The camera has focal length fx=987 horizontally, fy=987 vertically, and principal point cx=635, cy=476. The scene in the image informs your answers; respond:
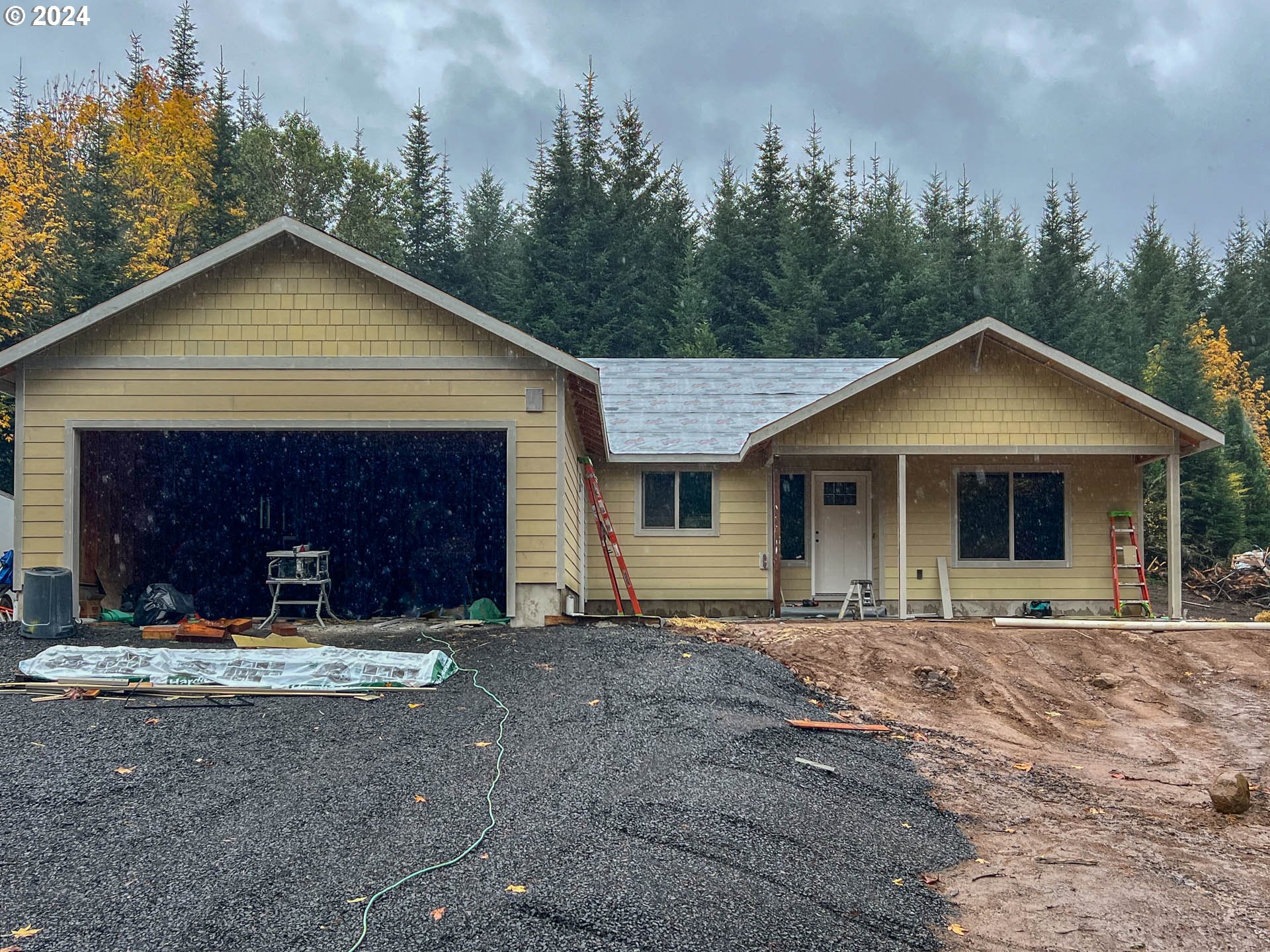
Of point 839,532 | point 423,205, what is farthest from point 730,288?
point 839,532

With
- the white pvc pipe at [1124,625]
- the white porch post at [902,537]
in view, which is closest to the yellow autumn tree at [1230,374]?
the white pvc pipe at [1124,625]

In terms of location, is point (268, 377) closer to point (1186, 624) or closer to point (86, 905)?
point (86, 905)

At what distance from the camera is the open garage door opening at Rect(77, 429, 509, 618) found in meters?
13.4

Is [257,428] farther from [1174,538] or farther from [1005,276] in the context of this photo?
[1005,276]

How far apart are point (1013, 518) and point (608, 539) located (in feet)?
19.2

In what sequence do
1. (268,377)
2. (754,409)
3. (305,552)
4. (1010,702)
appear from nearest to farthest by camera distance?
(1010,702) < (268,377) < (305,552) < (754,409)

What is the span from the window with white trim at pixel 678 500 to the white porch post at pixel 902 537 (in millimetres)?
2654

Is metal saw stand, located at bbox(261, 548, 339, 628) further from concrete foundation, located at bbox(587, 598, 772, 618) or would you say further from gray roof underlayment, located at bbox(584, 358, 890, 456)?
Result: concrete foundation, located at bbox(587, 598, 772, 618)

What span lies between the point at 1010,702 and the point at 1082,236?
30.4 meters

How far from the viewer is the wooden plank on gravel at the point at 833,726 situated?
7.05 metres

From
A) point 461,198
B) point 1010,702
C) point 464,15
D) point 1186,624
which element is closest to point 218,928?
point 1010,702

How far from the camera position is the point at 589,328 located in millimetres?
30172

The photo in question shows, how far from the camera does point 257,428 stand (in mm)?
10375

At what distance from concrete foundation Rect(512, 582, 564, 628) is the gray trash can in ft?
13.9
